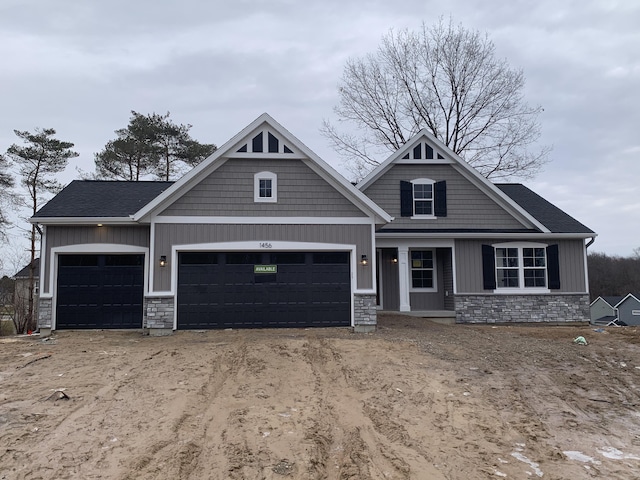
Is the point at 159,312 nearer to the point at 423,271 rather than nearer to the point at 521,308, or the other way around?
the point at 423,271

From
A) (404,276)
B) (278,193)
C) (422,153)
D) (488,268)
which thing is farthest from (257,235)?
(488,268)

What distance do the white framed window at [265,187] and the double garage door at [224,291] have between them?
1507 millimetres

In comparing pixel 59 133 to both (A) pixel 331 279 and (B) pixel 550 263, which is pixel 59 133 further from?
(B) pixel 550 263

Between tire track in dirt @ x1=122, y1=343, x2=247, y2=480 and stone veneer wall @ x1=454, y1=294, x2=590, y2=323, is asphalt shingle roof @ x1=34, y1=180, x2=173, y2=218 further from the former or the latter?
stone veneer wall @ x1=454, y1=294, x2=590, y2=323

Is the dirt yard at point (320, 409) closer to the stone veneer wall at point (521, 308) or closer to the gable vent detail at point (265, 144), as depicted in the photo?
the stone veneer wall at point (521, 308)

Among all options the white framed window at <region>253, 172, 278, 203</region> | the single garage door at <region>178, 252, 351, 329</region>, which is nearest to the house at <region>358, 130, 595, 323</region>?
the single garage door at <region>178, 252, 351, 329</region>

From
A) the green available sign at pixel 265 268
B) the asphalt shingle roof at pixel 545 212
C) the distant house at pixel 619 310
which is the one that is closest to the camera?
the green available sign at pixel 265 268

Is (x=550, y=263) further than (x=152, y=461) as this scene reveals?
Yes

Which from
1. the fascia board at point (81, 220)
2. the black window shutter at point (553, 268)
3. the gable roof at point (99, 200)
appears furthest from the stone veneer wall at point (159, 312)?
→ the black window shutter at point (553, 268)

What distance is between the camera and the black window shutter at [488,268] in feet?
51.8

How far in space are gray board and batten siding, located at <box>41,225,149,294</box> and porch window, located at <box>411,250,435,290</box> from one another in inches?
346

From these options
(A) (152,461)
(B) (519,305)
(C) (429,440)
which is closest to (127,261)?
(A) (152,461)

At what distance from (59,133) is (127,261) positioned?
49.4 ft

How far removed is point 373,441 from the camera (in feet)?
18.9
